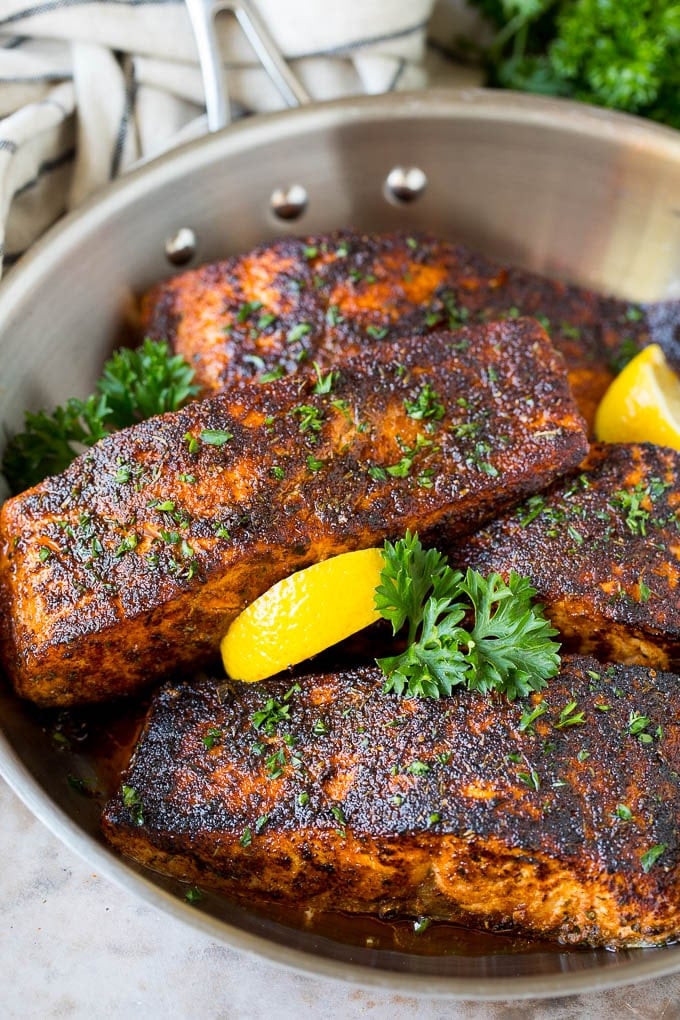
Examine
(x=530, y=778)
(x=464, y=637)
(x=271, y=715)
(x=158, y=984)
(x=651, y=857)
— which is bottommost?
(x=158, y=984)

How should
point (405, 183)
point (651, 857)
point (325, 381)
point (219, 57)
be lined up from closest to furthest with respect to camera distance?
point (651, 857) < point (325, 381) < point (219, 57) < point (405, 183)

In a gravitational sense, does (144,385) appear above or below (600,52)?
below

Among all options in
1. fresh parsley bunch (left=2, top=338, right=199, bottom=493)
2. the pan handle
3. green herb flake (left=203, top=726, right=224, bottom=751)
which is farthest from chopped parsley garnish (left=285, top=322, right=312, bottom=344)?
green herb flake (left=203, top=726, right=224, bottom=751)

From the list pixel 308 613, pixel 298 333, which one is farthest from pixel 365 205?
pixel 308 613

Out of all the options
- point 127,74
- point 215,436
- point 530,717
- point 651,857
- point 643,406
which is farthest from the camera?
point 127,74

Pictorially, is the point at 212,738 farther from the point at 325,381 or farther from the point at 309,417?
Result: the point at 325,381

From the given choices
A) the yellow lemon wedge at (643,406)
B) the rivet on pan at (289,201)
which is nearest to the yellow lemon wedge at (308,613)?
the yellow lemon wedge at (643,406)

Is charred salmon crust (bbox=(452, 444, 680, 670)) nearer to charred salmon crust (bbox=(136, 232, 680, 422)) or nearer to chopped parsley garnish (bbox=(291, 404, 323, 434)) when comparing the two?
chopped parsley garnish (bbox=(291, 404, 323, 434))
